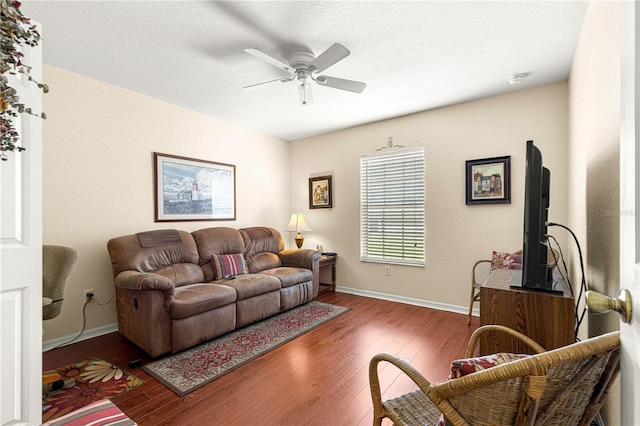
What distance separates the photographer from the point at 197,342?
2762mm

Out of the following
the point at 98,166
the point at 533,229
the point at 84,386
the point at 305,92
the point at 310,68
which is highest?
the point at 310,68

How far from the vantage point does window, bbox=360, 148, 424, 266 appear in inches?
161

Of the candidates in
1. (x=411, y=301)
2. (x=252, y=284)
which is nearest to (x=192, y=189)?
(x=252, y=284)

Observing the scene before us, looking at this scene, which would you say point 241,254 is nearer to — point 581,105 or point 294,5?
point 294,5

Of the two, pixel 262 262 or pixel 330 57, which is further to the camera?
pixel 262 262

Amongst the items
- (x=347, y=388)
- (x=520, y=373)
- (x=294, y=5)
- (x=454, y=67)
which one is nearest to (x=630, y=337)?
(x=520, y=373)

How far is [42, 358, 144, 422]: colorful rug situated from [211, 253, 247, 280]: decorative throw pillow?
4.47 ft

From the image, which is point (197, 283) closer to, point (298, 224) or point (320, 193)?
point (298, 224)

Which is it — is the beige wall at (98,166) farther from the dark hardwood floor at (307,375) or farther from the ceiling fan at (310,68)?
the ceiling fan at (310,68)

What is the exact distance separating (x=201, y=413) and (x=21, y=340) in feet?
3.46

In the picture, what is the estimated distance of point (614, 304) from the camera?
23.7 inches

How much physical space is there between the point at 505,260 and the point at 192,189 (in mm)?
3835

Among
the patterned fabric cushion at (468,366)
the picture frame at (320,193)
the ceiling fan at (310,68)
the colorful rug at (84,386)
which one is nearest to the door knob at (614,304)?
the patterned fabric cushion at (468,366)

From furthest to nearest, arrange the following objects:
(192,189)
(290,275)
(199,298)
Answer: (192,189) → (290,275) → (199,298)
